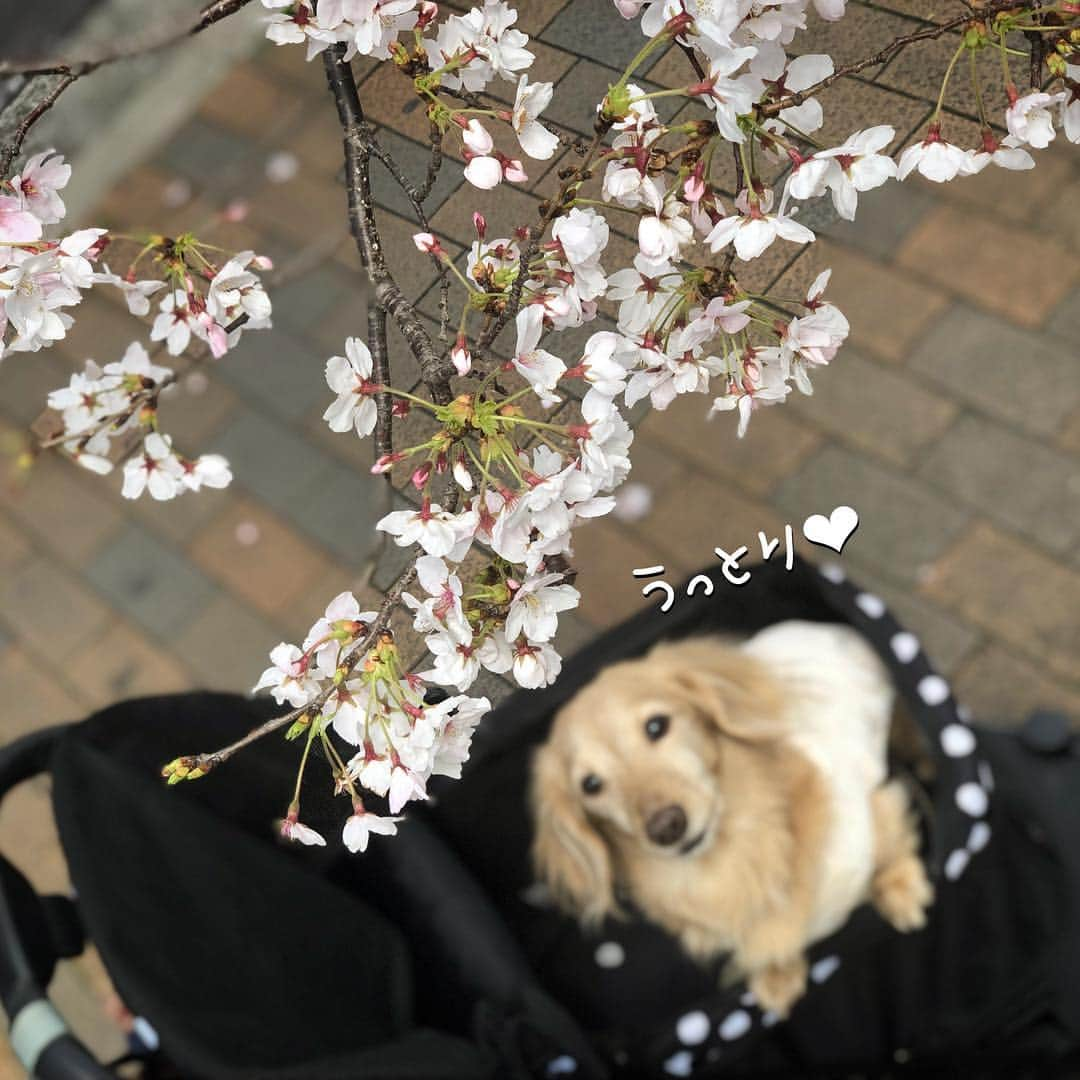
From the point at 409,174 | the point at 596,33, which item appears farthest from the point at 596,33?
the point at 409,174

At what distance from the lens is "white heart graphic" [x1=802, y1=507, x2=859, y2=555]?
0.89 meters

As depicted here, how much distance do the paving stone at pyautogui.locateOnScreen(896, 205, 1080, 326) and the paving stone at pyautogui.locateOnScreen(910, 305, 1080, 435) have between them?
0.14 feet

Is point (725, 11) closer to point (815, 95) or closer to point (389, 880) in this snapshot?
point (815, 95)

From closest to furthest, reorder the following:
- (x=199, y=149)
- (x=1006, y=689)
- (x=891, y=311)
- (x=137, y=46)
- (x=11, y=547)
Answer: (x=137, y=46) < (x=1006, y=689) < (x=891, y=311) < (x=199, y=149) < (x=11, y=547)

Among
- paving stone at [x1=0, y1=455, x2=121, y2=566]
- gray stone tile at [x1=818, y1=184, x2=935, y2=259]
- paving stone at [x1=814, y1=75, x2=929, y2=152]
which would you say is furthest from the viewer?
paving stone at [x1=0, y1=455, x2=121, y2=566]

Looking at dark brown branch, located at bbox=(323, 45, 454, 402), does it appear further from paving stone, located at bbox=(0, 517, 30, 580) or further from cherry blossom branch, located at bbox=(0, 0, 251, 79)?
paving stone, located at bbox=(0, 517, 30, 580)

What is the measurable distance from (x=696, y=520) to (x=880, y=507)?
0.34 m

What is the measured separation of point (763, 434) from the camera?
2332 mm

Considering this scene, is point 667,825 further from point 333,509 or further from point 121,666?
point 121,666

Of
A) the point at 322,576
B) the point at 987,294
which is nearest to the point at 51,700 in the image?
the point at 322,576

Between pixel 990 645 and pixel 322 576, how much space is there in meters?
1.26

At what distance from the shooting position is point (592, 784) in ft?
4.63

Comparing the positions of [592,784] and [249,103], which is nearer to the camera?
[592,784]

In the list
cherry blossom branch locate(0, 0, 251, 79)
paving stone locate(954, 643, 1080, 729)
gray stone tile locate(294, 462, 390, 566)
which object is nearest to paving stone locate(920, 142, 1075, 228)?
paving stone locate(954, 643, 1080, 729)
